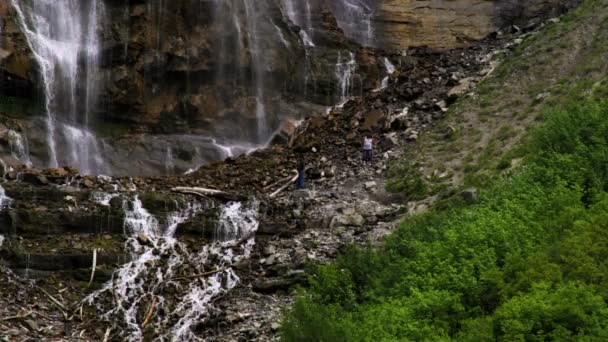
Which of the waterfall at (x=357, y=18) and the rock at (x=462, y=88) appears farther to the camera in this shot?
the waterfall at (x=357, y=18)

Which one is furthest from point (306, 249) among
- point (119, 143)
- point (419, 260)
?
point (119, 143)

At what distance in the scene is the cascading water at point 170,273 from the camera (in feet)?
70.0

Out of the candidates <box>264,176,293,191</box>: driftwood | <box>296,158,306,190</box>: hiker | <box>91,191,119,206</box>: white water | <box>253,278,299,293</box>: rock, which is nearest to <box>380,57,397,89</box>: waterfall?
<box>264,176,293,191</box>: driftwood

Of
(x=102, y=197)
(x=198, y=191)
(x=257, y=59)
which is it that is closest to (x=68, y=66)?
(x=257, y=59)

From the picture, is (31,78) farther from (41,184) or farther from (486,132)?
(486,132)

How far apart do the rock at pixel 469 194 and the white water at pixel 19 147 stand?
14744 millimetres

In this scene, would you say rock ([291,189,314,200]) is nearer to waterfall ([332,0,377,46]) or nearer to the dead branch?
the dead branch

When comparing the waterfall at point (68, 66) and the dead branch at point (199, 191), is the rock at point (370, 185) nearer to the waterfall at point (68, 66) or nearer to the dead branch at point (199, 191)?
the dead branch at point (199, 191)

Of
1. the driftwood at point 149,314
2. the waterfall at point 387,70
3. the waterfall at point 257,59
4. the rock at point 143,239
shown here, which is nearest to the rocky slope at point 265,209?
the driftwood at point 149,314

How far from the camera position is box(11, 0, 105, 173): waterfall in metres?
30.1

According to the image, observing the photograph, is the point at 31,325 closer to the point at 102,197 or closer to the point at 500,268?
the point at 102,197

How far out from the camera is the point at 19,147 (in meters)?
28.6

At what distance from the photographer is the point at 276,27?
36.2m

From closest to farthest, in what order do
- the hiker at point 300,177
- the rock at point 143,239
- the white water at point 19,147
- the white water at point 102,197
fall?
the rock at point 143,239
the white water at point 102,197
the hiker at point 300,177
the white water at point 19,147
